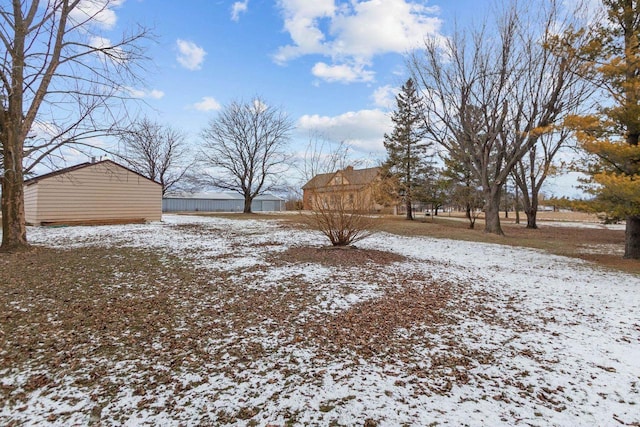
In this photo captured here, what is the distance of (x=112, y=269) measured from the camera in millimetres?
6258

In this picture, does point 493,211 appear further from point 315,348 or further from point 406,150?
point 315,348

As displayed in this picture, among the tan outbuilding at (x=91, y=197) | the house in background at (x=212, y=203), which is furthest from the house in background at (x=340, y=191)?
the house in background at (x=212, y=203)

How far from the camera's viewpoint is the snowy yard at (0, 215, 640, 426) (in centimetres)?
223

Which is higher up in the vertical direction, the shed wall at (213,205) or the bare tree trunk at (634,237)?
the shed wall at (213,205)

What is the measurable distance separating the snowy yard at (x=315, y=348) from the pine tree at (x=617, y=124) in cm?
238

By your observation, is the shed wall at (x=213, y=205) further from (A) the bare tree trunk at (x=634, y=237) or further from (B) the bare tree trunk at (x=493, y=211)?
(A) the bare tree trunk at (x=634, y=237)

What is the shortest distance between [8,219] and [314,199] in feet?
25.7

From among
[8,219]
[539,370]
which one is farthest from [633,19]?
[8,219]

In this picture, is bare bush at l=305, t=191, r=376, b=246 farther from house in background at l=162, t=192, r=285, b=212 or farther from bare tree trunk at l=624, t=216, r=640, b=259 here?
house in background at l=162, t=192, r=285, b=212

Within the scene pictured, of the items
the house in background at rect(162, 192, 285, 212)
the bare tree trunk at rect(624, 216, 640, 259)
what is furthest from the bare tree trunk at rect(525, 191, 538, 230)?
the house in background at rect(162, 192, 285, 212)

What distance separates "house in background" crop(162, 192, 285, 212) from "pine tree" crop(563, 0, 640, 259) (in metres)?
39.4

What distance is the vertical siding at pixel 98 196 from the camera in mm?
14516

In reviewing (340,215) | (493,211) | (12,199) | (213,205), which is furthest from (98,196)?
(213,205)

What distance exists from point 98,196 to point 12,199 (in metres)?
9.26
